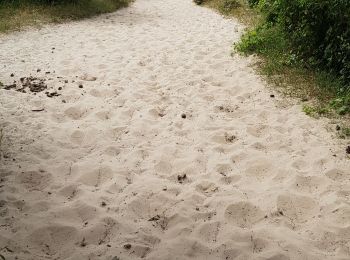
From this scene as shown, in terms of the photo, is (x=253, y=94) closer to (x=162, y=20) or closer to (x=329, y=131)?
(x=329, y=131)

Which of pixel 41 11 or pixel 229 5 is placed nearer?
pixel 41 11

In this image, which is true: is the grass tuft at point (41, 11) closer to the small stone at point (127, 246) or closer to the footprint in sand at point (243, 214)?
the small stone at point (127, 246)

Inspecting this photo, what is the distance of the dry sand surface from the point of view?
3.13 meters

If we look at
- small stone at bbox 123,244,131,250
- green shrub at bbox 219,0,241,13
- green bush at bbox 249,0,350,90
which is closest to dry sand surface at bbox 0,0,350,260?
small stone at bbox 123,244,131,250

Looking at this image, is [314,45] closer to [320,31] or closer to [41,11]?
[320,31]

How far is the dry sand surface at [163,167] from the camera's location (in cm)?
313

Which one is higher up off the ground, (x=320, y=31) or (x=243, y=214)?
(x=320, y=31)

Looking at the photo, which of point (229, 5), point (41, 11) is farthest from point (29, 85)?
point (229, 5)

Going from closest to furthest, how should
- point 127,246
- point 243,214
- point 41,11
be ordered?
point 127,246
point 243,214
point 41,11

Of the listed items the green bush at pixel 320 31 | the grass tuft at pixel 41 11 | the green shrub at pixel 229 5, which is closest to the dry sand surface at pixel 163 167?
the green bush at pixel 320 31

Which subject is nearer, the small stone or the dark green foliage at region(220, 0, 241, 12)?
the small stone

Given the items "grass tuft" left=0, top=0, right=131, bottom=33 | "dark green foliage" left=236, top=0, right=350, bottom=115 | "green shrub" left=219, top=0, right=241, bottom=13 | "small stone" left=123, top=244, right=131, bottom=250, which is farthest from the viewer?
"green shrub" left=219, top=0, right=241, bottom=13

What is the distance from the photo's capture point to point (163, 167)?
4.14 m

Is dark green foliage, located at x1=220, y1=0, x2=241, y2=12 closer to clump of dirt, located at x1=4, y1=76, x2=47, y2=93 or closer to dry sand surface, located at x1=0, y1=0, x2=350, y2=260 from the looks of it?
dry sand surface, located at x1=0, y1=0, x2=350, y2=260
